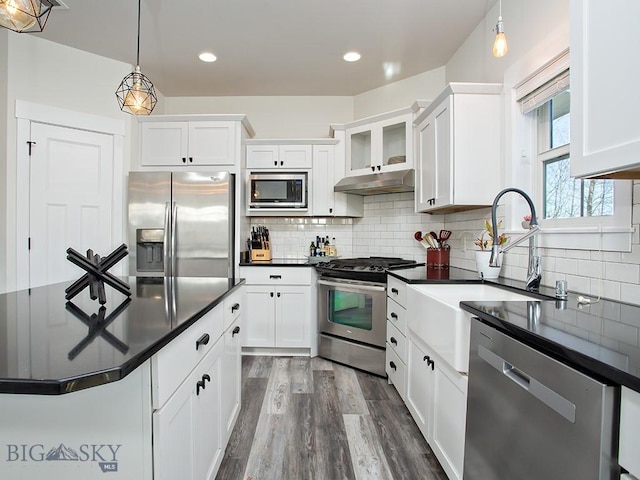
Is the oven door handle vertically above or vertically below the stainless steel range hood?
below

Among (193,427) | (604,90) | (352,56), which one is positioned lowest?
(193,427)

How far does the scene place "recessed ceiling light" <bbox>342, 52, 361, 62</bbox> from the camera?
10.1ft

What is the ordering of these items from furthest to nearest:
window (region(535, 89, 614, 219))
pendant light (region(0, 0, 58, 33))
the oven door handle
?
the oven door handle, window (region(535, 89, 614, 219)), pendant light (region(0, 0, 58, 33))

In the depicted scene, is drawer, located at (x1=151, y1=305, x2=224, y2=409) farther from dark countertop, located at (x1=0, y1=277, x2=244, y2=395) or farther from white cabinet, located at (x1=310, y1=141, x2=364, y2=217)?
white cabinet, located at (x1=310, y1=141, x2=364, y2=217)

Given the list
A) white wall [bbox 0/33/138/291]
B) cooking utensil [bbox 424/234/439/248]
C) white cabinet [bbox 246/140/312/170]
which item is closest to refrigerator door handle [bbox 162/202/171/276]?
white wall [bbox 0/33/138/291]

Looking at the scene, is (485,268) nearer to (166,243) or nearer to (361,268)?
(361,268)

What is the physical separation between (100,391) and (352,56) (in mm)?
3080

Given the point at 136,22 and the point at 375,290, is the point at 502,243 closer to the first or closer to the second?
the point at 375,290

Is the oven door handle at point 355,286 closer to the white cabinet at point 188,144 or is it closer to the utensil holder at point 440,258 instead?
the utensil holder at point 440,258

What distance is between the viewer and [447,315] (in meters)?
1.54

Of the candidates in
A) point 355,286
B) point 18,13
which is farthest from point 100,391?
point 355,286

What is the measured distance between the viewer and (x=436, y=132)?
260cm

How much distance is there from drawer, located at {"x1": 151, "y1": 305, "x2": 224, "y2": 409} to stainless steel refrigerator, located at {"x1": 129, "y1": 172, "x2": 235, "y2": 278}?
1.78 m

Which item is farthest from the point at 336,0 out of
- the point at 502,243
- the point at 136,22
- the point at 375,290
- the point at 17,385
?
the point at 17,385
